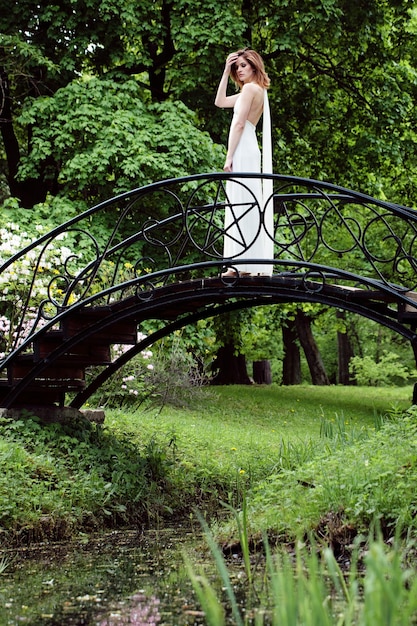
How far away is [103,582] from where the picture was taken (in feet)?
18.6

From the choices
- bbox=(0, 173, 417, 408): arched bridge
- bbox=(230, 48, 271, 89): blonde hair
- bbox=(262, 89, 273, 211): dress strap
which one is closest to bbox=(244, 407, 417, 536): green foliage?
bbox=(0, 173, 417, 408): arched bridge

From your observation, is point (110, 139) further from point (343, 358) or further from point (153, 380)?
point (343, 358)

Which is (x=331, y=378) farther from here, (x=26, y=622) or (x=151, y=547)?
(x=26, y=622)

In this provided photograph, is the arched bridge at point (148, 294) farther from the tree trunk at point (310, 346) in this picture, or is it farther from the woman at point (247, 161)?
the tree trunk at point (310, 346)

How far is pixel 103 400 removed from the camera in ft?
45.3

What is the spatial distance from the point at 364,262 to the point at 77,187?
367 inches

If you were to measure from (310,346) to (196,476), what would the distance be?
623 inches

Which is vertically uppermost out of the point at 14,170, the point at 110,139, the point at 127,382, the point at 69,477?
the point at 14,170

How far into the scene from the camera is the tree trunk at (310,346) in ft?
80.4

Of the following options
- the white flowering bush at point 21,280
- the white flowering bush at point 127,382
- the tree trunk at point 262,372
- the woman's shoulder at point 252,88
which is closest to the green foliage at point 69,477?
the white flowering bush at point 21,280

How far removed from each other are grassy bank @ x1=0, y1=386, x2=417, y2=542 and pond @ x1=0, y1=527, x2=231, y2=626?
1.41ft

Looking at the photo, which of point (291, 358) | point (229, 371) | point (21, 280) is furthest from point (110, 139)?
point (291, 358)

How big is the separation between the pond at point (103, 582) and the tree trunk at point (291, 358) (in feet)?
62.4

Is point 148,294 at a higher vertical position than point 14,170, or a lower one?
lower
